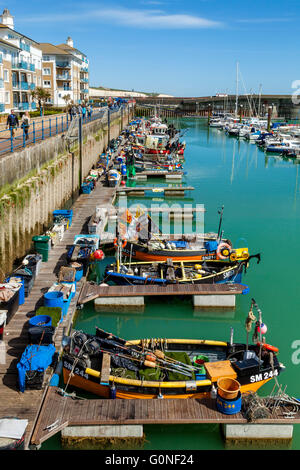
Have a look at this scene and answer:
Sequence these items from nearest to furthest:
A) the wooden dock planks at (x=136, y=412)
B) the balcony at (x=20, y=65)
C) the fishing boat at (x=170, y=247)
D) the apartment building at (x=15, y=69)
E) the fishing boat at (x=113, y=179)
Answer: the wooden dock planks at (x=136, y=412)
the fishing boat at (x=170, y=247)
the fishing boat at (x=113, y=179)
the apartment building at (x=15, y=69)
the balcony at (x=20, y=65)

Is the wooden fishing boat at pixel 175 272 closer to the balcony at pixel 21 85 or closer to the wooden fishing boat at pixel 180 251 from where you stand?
the wooden fishing boat at pixel 180 251

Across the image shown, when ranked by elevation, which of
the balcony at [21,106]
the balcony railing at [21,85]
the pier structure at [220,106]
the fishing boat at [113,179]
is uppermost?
the pier structure at [220,106]

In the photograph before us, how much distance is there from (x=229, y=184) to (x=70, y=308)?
2958 cm

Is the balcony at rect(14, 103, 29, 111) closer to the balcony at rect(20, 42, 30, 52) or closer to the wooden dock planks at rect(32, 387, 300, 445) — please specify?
the balcony at rect(20, 42, 30, 52)

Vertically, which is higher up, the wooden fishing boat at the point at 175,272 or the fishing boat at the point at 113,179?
the fishing boat at the point at 113,179

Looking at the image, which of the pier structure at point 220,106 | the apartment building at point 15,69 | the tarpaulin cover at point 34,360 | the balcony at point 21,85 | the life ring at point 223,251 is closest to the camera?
the tarpaulin cover at point 34,360

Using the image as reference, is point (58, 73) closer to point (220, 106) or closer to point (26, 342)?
point (26, 342)

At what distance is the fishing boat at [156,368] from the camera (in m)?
10.0

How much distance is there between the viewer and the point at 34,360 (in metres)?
9.61

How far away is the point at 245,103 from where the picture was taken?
490 feet

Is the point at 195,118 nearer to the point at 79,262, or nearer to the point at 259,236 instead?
the point at 259,236

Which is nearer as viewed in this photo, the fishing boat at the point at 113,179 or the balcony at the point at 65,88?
the fishing boat at the point at 113,179

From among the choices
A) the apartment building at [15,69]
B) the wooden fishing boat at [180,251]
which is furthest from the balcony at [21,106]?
the wooden fishing boat at [180,251]

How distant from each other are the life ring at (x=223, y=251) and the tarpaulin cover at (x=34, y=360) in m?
9.01
